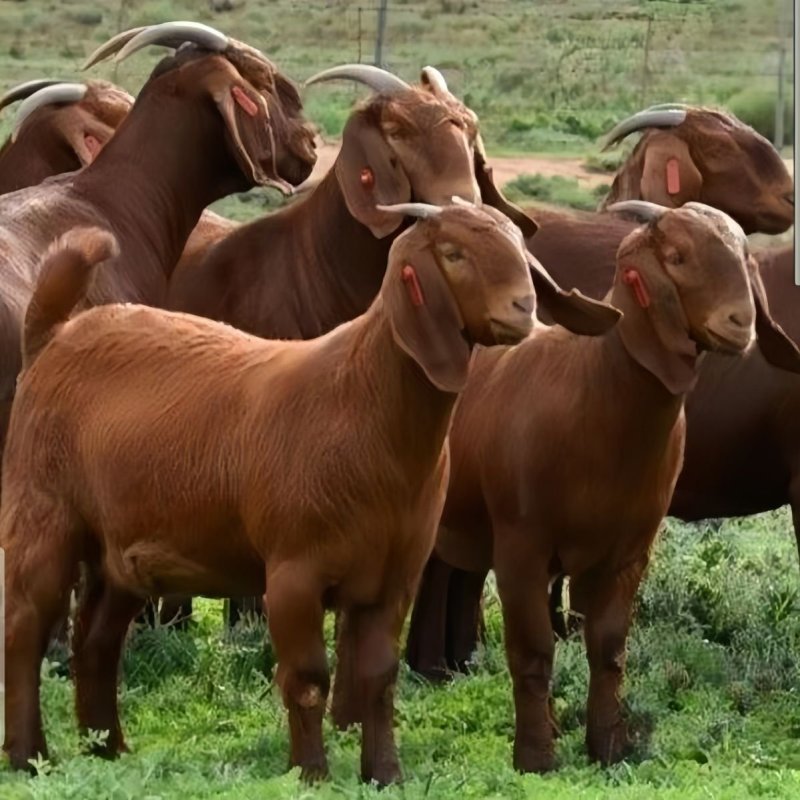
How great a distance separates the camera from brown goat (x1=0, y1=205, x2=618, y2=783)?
24.0 ft

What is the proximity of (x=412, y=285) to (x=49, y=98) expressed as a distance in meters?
4.51

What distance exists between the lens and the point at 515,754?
26.8 ft

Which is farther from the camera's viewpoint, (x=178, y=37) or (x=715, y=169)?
(x=715, y=169)

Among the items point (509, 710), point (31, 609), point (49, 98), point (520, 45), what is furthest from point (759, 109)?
point (31, 609)

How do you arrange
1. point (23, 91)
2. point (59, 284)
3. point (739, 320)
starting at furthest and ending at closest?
1. point (23, 91)
2. point (59, 284)
3. point (739, 320)

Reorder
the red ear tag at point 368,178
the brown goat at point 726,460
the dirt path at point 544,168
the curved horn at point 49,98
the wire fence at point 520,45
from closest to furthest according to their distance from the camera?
the red ear tag at point 368,178 → the brown goat at point 726,460 → the curved horn at point 49,98 → the dirt path at point 544,168 → the wire fence at point 520,45

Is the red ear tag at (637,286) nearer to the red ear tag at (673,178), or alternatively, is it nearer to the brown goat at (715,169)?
the brown goat at (715,169)

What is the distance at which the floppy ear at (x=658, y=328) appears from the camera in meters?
7.90

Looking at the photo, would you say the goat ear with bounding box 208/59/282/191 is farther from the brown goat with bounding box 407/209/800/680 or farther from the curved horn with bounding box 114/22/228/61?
the brown goat with bounding box 407/209/800/680

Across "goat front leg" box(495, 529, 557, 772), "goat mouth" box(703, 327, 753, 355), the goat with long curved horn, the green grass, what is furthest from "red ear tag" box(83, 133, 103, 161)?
"goat mouth" box(703, 327, 753, 355)

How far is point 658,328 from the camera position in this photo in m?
7.95

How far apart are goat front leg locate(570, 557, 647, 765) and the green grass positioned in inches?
3.9

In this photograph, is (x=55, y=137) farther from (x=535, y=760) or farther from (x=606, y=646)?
(x=535, y=760)

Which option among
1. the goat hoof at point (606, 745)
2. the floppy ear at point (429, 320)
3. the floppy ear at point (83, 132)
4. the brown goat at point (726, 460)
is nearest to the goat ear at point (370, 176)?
the brown goat at point (726, 460)
